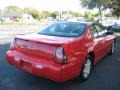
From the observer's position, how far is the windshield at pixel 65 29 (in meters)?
5.98

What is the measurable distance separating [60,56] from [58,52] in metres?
0.09

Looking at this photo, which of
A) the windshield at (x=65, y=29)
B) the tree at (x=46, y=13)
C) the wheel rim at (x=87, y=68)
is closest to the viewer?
the wheel rim at (x=87, y=68)

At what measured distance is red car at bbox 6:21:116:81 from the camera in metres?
4.81

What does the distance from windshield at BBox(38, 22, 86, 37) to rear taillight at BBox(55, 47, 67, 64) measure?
1076 mm

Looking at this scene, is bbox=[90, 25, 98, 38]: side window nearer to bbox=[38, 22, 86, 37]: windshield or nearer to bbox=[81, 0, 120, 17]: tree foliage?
bbox=[38, 22, 86, 37]: windshield

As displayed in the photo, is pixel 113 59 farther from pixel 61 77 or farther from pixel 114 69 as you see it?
pixel 61 77

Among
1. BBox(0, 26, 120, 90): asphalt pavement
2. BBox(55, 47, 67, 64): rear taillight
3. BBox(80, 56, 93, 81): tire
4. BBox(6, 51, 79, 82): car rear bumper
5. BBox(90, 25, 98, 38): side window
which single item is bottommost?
BBox(0, 26, 120, 90): asphalt pavement

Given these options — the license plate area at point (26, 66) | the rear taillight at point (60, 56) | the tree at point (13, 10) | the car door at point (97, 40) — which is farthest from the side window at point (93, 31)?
the tree at point (13, 10)

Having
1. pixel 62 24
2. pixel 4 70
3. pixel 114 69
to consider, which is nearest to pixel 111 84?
pixel 114 69

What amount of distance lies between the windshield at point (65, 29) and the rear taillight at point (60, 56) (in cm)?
108

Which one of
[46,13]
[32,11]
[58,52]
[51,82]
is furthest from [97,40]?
[46,13]

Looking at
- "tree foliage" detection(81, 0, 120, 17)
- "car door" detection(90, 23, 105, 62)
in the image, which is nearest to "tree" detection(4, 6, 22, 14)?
"tree foliage" detection(81, 0, 120, 17)

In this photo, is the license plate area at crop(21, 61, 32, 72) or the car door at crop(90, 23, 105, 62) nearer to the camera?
the license plate area at crop(21, 61, 32, 72)

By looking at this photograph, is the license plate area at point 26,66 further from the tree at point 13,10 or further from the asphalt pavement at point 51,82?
the tree at point 13,10
